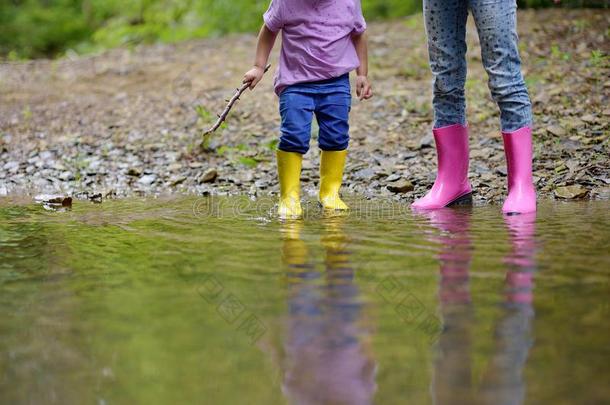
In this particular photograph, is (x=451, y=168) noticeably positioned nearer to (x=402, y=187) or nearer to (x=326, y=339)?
(x=402, y=187)

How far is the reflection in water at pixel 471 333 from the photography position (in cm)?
138

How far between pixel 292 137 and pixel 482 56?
889mm

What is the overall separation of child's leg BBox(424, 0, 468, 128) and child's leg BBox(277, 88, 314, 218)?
0.59 meters

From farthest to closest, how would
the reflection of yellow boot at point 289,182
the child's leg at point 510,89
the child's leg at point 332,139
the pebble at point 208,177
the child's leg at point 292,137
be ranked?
the pebble at point 208,177
the child's leg at point 332,139
the child's leg at point 292,137
the reflection of yellow boot at point 289,182
the child's leg at point 510,89

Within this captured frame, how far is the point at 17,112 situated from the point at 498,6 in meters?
5.22

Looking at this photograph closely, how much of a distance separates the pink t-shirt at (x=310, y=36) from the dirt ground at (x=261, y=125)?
854 millimetres

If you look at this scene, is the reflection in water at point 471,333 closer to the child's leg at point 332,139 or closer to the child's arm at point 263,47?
the child's leg at point 332,139

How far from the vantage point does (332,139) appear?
381cm

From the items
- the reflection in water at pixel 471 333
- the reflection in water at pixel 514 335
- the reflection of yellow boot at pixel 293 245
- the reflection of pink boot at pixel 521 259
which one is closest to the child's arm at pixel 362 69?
the reflection of yellow boot at pixel 293 245

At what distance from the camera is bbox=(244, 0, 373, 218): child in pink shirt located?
145 inches

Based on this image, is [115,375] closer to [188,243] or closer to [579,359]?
[579,359]

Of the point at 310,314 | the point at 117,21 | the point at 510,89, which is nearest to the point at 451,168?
the point at 510,89

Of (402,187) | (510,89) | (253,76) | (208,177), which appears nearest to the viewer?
(510,89)

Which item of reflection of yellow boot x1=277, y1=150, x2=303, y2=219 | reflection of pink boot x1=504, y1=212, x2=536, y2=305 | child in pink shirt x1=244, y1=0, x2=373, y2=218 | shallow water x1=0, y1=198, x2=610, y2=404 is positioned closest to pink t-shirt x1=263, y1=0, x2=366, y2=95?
child in pink shirt x1=244, y1=0, x2=373, y2=218
